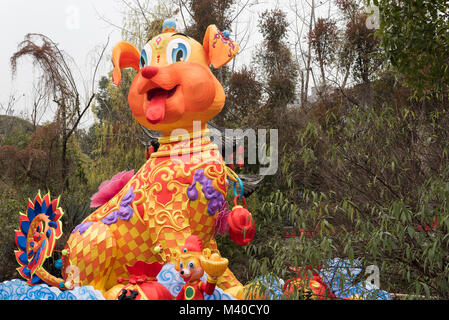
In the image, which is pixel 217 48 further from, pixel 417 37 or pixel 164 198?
pixel 417 37

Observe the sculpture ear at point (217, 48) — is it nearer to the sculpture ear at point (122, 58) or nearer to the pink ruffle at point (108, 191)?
the sculpture ear at point (122, 58)

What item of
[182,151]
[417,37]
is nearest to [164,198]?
[182,151]

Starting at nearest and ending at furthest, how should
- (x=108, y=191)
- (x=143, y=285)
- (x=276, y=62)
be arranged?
(x=143, y=285)
(x=108, y=191)
(x=276, y=62)

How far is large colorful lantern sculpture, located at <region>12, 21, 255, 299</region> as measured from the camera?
330 centimetres

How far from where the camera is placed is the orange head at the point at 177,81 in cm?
341

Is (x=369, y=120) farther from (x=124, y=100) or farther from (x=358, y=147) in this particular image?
(x=124, y=100)

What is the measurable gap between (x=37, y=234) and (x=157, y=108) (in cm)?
133

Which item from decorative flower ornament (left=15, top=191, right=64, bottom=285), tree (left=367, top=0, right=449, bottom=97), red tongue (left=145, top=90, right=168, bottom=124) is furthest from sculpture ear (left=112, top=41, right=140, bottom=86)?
tree (left=367, top=0, right=449, bottom=97)

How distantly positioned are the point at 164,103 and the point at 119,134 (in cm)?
454

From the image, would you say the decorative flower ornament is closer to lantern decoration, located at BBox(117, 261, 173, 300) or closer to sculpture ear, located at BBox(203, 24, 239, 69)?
lantern decoration, located at BBox(117, 261, 173, 300)

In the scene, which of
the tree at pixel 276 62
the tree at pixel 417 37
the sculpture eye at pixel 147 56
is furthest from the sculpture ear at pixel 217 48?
the tree at pixel 276 62

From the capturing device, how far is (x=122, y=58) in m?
3.87

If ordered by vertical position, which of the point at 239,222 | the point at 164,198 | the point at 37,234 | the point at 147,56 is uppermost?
the point at 147,56

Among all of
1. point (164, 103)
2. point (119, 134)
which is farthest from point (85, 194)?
point (164, 103)
